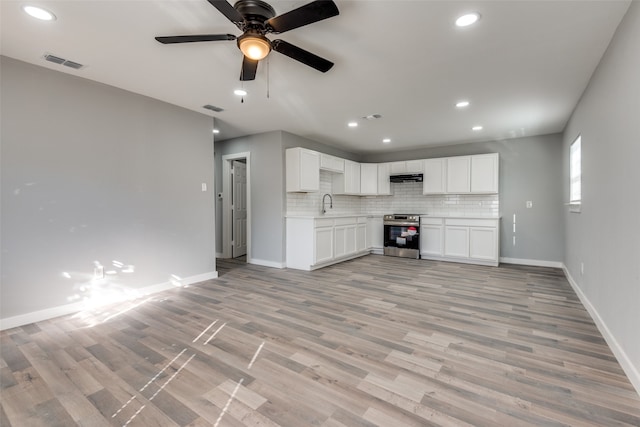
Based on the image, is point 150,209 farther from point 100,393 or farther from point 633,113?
point 633,113

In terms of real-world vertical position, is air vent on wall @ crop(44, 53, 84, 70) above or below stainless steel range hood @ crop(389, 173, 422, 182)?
above

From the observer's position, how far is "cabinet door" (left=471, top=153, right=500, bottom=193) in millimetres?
5770

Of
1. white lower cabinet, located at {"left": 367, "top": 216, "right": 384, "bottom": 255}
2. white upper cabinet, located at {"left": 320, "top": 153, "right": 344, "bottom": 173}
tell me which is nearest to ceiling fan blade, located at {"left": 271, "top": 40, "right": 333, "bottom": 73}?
white upper cabinet, located at {"left": 320, "top": 153, "right": 344, "bottom": 173}

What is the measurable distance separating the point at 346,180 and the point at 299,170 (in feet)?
5.39

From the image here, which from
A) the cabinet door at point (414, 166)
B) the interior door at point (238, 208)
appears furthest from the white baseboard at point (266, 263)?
the cabinet door at point (414, 166)

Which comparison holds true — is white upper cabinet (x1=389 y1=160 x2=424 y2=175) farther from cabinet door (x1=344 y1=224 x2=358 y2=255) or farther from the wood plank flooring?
the wood plank flooring

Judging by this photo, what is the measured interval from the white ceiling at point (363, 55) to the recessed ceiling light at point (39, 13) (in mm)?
57

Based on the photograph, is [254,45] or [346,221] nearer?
[254,45]

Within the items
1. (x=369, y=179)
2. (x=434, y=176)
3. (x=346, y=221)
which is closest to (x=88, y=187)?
(x=346, y=221)

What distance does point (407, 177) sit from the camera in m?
6.70

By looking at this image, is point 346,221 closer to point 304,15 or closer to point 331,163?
point 331,163

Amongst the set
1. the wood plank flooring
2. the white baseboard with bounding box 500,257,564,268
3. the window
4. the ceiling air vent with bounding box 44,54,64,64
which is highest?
the ceiling air vent with bounding box 44,54,64,64

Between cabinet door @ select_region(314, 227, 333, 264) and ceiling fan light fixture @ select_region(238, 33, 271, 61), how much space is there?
3.39m

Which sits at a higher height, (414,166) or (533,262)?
(414,166)
